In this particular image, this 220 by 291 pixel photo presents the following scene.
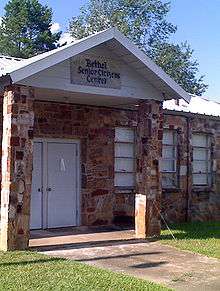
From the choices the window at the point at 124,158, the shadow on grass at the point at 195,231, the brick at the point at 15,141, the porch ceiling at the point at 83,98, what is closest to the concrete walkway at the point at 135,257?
the shadow on grass at the point at 195,231

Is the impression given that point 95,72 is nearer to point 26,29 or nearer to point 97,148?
point 97,148

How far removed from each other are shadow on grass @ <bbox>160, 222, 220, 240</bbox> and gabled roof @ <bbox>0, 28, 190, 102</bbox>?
3219 mm

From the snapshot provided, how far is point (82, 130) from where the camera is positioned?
42.2ft

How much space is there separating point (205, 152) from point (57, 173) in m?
5.44

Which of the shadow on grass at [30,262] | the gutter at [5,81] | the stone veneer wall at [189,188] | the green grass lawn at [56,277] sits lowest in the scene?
the green grass lawn at [56,277]

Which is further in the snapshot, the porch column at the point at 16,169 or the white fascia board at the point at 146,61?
the white fascia board at the point at 146,61

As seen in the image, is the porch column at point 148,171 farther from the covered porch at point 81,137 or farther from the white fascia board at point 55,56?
the white fascia board at point 55,56

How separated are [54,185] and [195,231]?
3752 millimetres

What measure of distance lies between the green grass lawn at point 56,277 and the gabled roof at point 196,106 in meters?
7.47

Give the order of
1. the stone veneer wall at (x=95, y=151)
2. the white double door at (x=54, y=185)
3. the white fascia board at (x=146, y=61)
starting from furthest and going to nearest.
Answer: the stone veneer wall at (x=95, y=151) → the white double door at (x=54, y=185) → the white fascia board at (x=146, y=61)

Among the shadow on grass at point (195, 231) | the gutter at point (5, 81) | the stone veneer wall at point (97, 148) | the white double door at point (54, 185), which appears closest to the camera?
the gutter at point (5, 81)

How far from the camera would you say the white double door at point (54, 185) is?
12.2 meters

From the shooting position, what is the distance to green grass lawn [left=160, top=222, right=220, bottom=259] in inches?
396

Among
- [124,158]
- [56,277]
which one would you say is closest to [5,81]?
[56,277]
